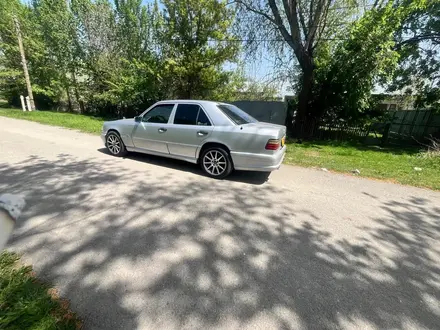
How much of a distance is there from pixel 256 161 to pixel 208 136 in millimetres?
1177

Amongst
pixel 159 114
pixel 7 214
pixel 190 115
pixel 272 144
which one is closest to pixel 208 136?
pixel 190 115

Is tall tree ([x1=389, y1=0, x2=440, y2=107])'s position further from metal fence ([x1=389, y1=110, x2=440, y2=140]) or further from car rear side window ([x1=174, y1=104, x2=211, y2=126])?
car rear side window ([x1=174, y1=104, x2=211, y2=126])

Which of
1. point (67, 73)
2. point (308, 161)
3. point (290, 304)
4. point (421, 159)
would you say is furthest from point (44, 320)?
point (67, 73)

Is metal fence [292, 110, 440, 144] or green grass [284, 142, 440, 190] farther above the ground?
metal fence [292, 110, 440, 144]

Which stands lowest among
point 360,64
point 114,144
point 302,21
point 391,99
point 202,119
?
point 114,144

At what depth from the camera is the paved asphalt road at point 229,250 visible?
1933 millimetres

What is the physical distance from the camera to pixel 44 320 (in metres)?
1.68

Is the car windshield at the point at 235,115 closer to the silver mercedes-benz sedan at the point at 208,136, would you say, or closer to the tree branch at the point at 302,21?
the silver mercedes-benz sedan at the point at 208,136

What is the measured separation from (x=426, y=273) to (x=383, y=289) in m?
0.68

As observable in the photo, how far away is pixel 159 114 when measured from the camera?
5.64m

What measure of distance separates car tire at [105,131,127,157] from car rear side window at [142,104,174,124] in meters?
1.06

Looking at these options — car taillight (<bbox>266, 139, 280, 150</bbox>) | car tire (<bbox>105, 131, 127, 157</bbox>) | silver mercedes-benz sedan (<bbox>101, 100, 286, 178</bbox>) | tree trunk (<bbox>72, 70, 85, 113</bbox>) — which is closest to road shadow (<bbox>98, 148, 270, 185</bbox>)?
car tire (<bbox>105, 131, 127, 157</bbox>)

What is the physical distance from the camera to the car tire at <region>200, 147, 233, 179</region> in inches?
192

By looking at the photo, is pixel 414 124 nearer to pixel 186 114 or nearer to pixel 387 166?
pixel 387 166
